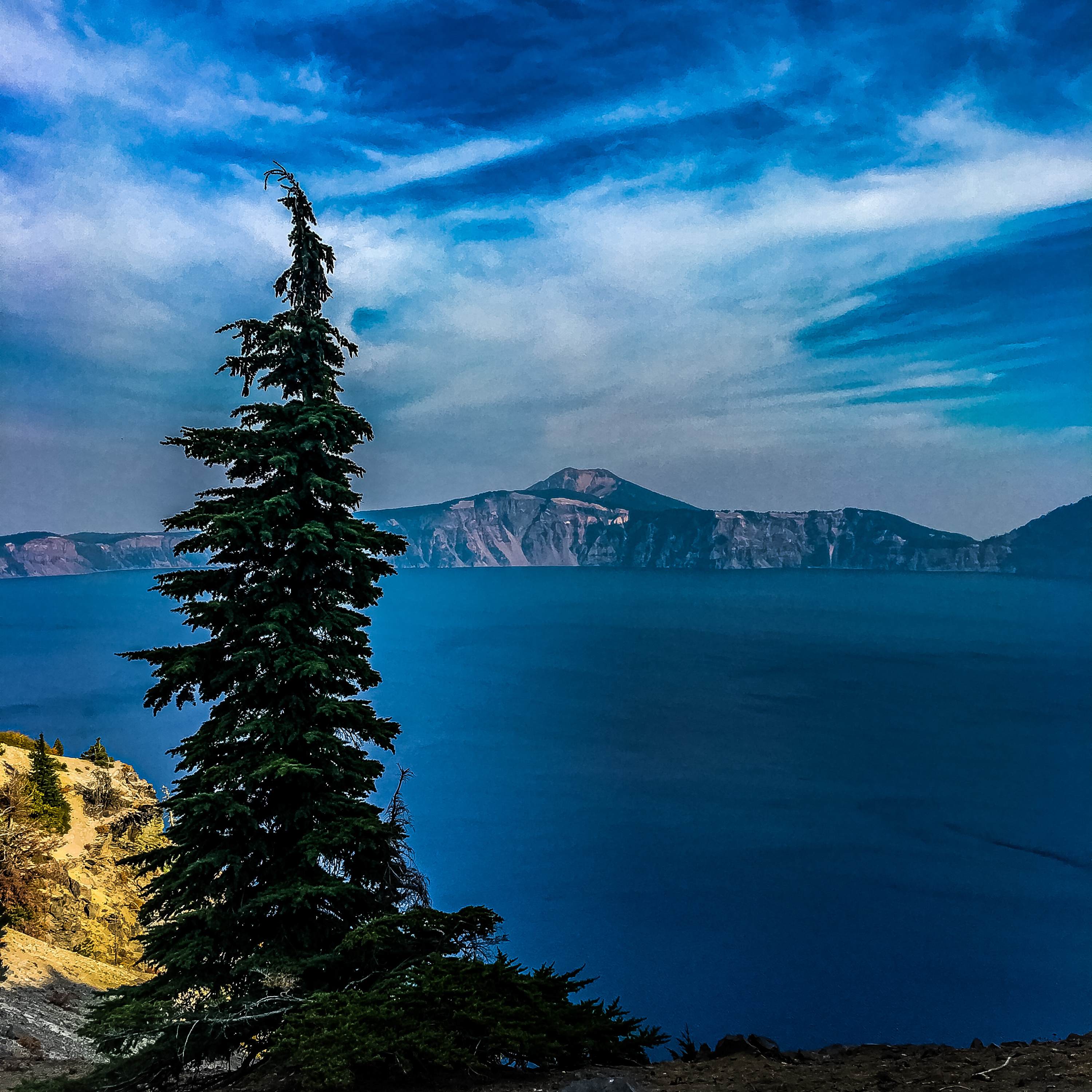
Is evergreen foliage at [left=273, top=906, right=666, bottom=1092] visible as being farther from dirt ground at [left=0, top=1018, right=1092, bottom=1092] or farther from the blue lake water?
the blue lake water

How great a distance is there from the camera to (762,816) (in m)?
54.0

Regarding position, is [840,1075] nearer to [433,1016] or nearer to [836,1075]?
[836,1075]

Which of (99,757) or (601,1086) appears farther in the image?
(99,757)

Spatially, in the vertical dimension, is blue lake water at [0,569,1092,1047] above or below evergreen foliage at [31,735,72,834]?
below

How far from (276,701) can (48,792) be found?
27.0 meters

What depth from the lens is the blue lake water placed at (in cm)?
3644

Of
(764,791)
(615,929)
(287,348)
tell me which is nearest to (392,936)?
(287,348)

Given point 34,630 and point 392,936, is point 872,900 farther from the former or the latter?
point 34,630

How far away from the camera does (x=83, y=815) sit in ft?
111

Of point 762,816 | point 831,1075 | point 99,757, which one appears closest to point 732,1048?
point 831,1075

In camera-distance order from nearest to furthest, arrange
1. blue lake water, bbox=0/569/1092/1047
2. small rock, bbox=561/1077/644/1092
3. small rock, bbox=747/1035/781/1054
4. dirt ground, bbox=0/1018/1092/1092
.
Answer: small rock, bbox=561/1077/644/1092 < dirt ground, bbox=0/1018/1092/1092 < small rock, bbox=747/1035/781/1054 < blue lake water, bbox=0/569/1092/1047

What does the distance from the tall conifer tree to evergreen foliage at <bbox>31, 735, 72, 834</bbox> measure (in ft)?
77.6

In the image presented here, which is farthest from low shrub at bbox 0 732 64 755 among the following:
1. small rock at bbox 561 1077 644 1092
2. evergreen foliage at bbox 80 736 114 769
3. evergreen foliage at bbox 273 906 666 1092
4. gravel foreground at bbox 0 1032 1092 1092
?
small rock at bbox 561 1077 644 1092

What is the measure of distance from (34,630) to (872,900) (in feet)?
547
